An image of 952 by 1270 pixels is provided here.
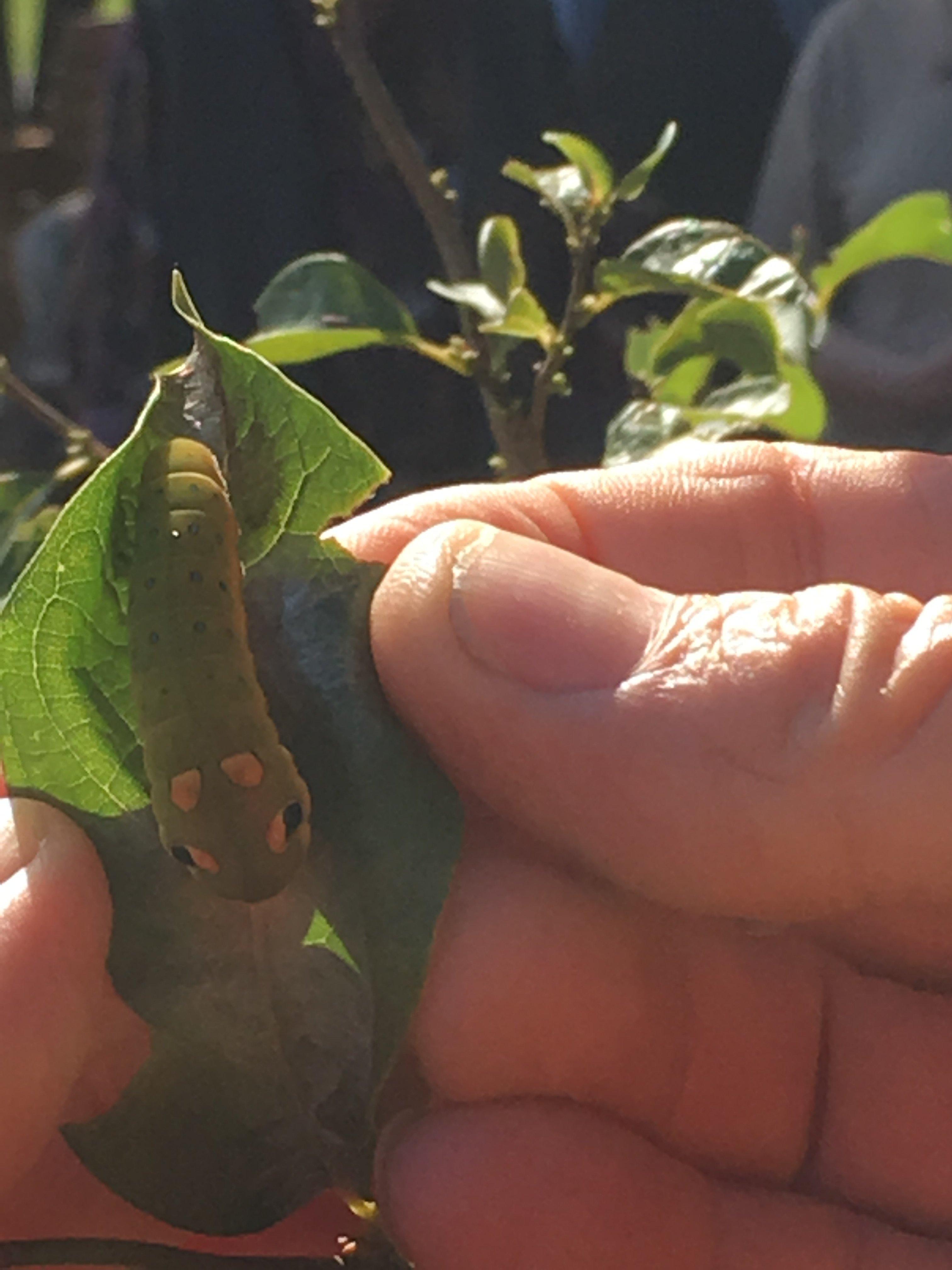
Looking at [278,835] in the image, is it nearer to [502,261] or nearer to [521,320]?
[521,320]

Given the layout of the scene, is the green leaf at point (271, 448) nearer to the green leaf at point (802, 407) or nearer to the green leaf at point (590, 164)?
the green leaf at point (802, 407)

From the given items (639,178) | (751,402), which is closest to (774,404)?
(751,402)

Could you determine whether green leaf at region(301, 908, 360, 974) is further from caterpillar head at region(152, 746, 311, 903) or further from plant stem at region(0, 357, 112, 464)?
plant stem at region(0, 357, 112, 464)

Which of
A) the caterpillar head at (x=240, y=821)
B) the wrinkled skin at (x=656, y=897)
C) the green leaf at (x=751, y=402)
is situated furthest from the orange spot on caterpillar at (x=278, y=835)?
the green leaf at (x=751, y=402)

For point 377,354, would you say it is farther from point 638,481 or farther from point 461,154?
point 638,481

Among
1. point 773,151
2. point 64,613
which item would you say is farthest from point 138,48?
point 64,613

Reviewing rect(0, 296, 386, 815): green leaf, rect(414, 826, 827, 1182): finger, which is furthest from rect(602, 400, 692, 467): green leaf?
rect(0, 296, 386, 815): green leaf
